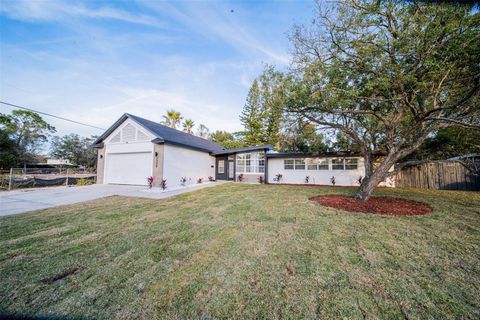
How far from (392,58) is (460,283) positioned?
5823 millimetres

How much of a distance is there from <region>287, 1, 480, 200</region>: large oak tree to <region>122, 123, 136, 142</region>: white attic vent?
10.6m

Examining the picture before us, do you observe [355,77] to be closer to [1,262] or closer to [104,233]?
[104,233]

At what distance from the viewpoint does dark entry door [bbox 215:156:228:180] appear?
16453mm

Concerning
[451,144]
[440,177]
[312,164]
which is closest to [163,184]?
[312,164]

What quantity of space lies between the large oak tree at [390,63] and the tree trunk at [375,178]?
0.10 ft

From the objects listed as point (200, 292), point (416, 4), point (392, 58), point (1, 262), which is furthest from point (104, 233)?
point (416, 4)

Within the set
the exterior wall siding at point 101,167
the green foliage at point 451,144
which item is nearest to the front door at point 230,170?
the exterior wall siding at point 101,167

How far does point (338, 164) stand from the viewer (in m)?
13.8

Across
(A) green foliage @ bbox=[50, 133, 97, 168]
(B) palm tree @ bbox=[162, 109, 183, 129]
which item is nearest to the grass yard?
(B) palm tree @ bbox=[162, 109, 183, 129]

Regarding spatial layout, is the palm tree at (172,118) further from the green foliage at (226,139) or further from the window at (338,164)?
the window at (338,164)

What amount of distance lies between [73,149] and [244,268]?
39.5 meters

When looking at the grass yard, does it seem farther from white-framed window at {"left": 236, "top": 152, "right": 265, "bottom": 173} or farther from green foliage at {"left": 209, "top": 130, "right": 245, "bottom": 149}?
green foliage at {"left": 209, "top": 130, "right": 245, "bottom": 149}

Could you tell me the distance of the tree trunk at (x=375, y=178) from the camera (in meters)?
6.47

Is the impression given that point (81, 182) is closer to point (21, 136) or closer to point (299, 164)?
point (299, 164)
